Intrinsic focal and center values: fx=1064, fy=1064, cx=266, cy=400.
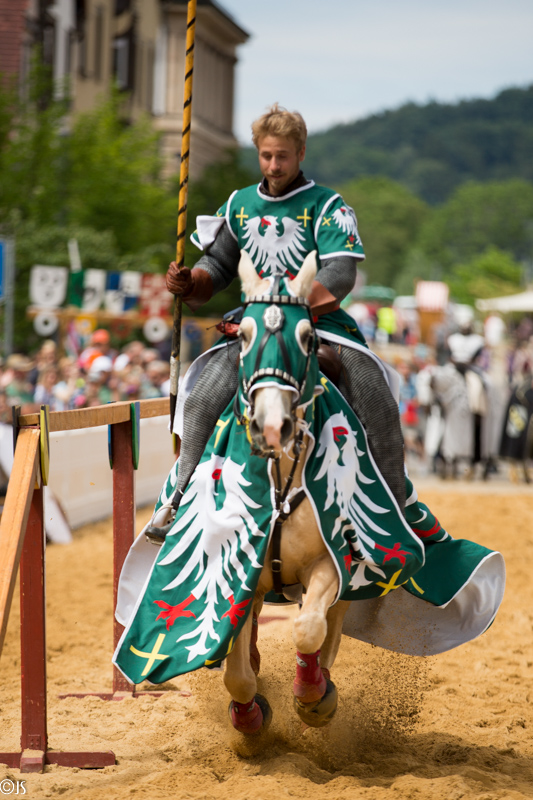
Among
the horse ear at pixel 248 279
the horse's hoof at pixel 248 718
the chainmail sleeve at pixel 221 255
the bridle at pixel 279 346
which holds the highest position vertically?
the chainmail sleeve at pixel 221 255

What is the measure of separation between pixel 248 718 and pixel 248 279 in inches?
77.1

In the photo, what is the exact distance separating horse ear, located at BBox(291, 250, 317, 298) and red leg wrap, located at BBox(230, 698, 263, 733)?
6.07 feet

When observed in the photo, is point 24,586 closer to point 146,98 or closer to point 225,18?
point 146,98

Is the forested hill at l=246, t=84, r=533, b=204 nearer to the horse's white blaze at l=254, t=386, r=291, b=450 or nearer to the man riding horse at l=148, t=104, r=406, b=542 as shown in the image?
the man riding horse at l=148, t=104, r=406, b=542

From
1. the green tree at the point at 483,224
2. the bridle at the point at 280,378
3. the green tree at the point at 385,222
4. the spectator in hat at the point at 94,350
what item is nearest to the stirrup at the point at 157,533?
the bridle at the point at 280,378

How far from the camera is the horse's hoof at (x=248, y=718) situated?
469 cm

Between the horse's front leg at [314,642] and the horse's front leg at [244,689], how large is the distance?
0.69 ft

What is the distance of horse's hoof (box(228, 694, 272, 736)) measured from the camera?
4688 mm

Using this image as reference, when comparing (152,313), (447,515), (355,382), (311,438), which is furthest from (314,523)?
(152,313)

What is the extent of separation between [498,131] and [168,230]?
580ft

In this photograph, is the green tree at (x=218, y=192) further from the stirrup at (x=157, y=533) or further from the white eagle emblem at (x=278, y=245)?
the stirrup at (x=157, y=533)

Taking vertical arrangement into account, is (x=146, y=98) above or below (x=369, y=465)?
above

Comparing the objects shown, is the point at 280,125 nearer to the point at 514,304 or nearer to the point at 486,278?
the point at 514,304

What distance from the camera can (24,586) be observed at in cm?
471
